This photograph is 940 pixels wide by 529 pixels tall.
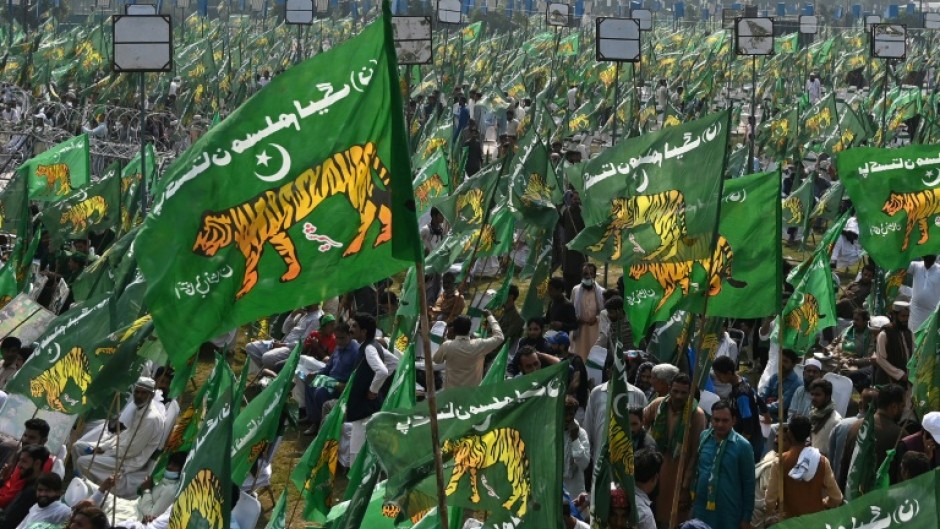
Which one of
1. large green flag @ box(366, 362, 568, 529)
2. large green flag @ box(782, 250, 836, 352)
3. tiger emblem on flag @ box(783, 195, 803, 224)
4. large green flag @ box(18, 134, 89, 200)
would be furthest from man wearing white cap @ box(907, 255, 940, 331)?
large green flag @ box(18, 134, 89, 200)

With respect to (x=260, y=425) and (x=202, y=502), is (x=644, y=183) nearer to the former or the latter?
(x=260, y=425)

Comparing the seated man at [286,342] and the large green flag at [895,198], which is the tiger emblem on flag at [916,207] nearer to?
the large green flag at [895,198]

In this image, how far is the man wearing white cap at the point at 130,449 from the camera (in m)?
10.7

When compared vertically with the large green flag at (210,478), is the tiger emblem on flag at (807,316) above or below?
below

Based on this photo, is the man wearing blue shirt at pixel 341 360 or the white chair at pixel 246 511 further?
the man wearing blue shirt at pixel 341 360

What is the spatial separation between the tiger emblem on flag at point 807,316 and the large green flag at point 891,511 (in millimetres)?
6145

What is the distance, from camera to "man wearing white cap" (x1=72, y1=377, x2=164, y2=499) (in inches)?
422

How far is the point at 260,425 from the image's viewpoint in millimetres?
8227

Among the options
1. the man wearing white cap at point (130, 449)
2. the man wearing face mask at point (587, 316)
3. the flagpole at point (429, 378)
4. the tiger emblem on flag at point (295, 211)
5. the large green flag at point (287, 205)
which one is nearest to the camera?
the flagpole at point (429, 378)

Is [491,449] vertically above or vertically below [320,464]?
above

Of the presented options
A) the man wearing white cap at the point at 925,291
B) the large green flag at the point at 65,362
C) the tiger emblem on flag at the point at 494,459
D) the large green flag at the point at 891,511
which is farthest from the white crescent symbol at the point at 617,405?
the man wearing white cap at the point at 925,291

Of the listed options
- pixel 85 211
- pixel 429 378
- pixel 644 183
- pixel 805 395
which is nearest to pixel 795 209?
pixel 85 211

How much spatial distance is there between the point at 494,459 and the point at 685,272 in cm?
242

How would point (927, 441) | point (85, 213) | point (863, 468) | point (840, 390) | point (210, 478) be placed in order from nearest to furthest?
point (210, 478) → point (927, 441) → point (863, 468) → point (840, 390) → point (85, 213)
